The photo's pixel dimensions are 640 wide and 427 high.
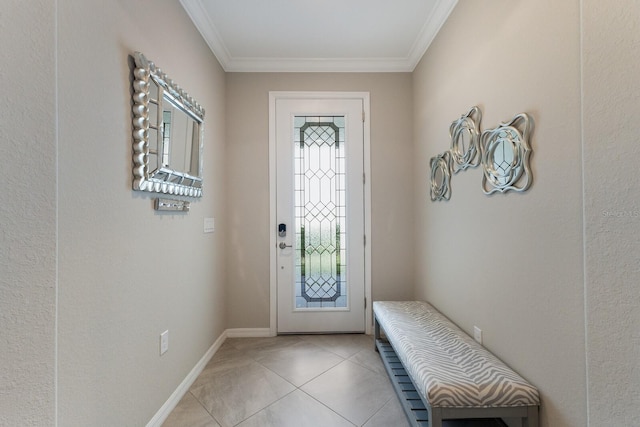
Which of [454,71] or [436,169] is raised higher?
[454,71]

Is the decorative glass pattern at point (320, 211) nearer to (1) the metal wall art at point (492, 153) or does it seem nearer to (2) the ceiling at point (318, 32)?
(2) the ceiling at point (318, 32)

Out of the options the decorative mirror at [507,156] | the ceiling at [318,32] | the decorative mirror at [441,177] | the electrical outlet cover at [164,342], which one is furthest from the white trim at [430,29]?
the electrical outlet cover at [164,342]

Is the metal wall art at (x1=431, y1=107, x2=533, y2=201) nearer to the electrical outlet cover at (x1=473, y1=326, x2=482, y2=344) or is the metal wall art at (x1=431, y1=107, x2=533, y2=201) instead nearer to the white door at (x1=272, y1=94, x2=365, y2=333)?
the electrical outlet cover at (x1=473, y1=326, x2=482, y2=344)

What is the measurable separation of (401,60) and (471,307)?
7.54 ft

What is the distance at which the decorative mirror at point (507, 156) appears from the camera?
128 cm

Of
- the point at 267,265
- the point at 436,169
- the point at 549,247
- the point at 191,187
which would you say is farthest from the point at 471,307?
the point at 191,187

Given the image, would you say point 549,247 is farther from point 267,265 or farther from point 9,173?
point 267,265

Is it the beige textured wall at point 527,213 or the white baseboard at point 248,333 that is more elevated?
the beige textured wall at point 527,213

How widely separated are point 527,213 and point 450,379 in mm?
822

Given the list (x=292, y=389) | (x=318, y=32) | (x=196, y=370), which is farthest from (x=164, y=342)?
(x=318, y=32)

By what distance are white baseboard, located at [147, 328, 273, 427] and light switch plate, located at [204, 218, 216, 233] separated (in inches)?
38.6

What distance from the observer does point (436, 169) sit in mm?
2309

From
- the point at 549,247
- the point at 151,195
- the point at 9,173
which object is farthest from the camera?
the point at 151,195

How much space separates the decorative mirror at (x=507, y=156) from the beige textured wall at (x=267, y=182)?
1261mm
